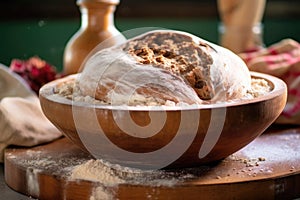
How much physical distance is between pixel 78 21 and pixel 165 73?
58.3 inches

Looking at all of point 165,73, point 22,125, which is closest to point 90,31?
point 22,125

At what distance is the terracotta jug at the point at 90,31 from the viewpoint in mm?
1196

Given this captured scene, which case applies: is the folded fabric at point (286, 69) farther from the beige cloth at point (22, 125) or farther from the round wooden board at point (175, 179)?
the beige cloth at point (22, 125)

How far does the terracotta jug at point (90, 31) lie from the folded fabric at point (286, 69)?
27 cm

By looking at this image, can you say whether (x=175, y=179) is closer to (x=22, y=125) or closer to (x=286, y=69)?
(x=22, y=125)

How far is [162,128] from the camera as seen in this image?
2.41ft

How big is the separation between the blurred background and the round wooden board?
4.00 ft

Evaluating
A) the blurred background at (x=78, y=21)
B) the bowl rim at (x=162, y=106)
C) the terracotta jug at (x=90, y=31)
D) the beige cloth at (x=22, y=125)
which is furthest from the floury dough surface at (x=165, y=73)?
the blurred background at (x=78, y=21)

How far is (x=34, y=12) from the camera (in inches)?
86.5

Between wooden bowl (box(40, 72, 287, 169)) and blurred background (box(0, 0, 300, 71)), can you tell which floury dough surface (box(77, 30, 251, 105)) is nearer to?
wooden bowl (box(40, 72, 287, 169))

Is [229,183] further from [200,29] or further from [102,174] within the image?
[200,29]

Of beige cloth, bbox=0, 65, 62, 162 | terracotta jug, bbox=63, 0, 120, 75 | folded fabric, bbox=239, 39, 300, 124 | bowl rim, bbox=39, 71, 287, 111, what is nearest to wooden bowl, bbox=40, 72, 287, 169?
bowl rim, bbox=39, 71, 287, 111

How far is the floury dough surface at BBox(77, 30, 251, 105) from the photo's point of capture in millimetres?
774

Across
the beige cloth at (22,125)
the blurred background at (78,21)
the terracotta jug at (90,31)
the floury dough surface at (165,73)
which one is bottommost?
the blurred background at (78,21)
